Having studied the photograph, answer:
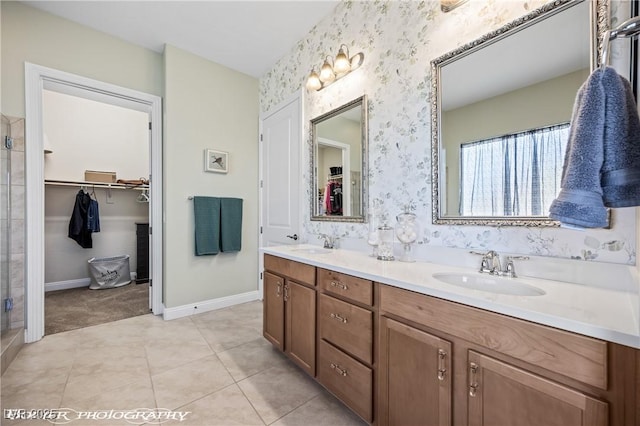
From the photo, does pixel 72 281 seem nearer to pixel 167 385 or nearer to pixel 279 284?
pixel 167 385

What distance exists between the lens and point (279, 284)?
6.53ft

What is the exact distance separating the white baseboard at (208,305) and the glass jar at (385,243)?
222 centimetres

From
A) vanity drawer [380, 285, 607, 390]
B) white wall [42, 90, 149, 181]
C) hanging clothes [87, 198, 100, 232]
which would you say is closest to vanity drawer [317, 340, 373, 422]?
vanity drawer [380, 285, 607, 390]

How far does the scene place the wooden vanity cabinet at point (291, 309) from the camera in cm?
168

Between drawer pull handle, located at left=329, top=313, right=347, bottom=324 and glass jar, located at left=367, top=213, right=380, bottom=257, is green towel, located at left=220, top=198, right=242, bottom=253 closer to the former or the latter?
A: glass jar, located at left=367, top=213, right=380, bottom=257

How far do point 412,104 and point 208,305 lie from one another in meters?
2.86

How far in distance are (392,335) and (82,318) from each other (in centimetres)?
325

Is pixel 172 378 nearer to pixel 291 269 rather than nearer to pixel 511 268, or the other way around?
pixel 291 269

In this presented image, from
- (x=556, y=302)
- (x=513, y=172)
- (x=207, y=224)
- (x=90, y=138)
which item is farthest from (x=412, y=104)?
(x=90, y=138)

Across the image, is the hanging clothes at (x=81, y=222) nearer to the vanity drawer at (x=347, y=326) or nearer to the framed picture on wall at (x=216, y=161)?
the framed picture on wall at (x=216, y=161)

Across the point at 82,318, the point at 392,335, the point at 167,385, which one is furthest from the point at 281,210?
the point at 82,318

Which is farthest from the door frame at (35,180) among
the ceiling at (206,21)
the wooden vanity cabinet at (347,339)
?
the wooden vanity cabinet at (347,339)

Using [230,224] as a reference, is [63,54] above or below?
above

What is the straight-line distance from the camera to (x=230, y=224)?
3.15m
